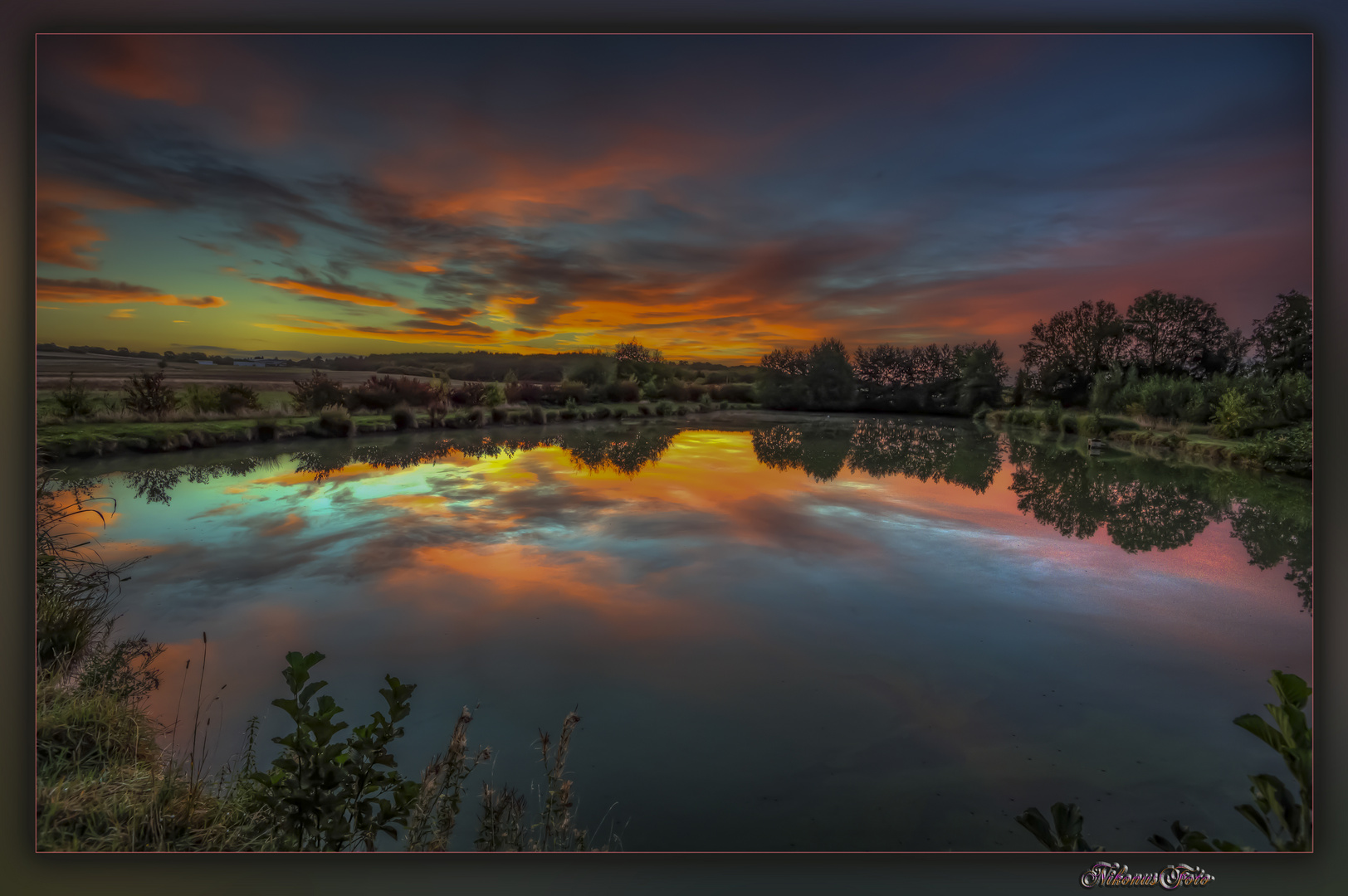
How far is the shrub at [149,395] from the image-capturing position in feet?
8.48

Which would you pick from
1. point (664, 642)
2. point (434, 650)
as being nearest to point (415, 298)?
point (434, 650)

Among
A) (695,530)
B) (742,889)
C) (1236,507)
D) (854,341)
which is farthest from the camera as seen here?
(695,530)

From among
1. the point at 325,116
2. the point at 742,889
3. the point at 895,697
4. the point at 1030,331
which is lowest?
the point at 742,889

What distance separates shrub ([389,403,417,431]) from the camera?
3.44 meters

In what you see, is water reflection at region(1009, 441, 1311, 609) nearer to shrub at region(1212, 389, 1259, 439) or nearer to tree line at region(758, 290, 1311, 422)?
shrub at region(1212, 389, 1259, 439)

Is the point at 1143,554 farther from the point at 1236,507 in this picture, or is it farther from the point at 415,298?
the point at 415,298

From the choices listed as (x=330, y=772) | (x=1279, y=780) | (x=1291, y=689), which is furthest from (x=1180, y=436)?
(x=330, y=772)

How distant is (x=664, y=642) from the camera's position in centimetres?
242

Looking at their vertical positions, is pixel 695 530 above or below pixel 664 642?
above

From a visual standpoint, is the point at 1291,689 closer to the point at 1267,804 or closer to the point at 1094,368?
the point at 1267,804

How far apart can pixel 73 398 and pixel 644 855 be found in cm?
294

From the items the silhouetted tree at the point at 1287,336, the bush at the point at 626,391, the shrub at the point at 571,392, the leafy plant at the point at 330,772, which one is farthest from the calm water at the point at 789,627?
the bush at the point at 626,391

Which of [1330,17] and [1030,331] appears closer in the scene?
[1330,17]

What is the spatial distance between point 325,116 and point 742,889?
11.9 ft
